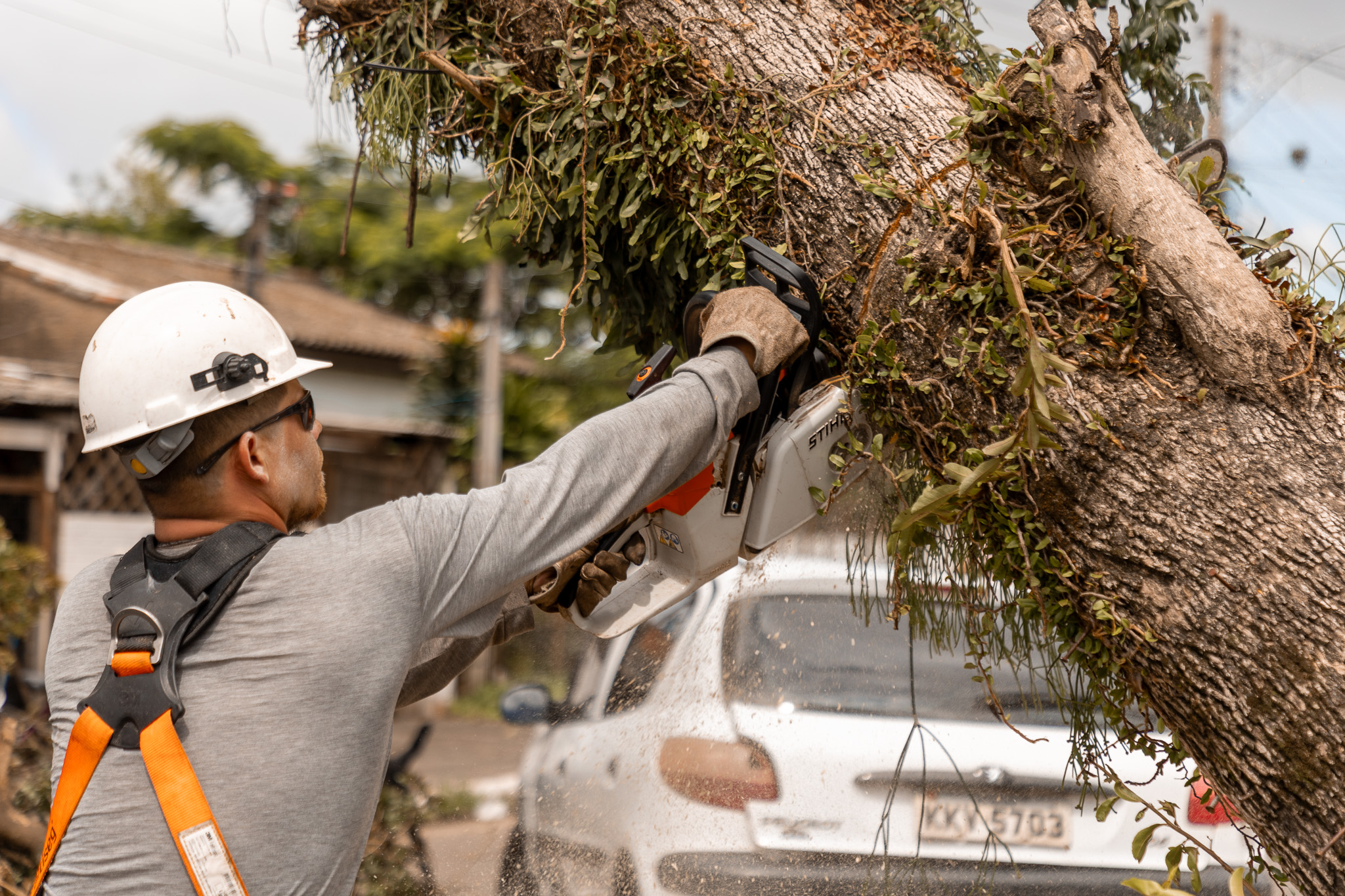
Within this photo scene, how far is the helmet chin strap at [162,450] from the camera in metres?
1.44

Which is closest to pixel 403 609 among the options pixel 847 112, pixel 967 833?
pixel 847 112

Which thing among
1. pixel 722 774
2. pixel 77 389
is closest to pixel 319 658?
pixel 722 774

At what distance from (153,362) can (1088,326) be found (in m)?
1.40

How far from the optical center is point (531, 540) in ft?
4.74

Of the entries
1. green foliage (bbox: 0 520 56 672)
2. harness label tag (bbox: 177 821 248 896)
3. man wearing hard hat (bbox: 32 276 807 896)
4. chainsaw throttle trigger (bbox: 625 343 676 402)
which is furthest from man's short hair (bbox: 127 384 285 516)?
green foliage (bbox: 0 520 56 672)

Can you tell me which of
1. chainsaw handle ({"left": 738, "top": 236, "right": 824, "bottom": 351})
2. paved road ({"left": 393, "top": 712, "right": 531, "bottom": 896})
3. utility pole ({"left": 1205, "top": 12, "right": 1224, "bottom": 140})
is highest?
utility pole ({"left": 1205, "top": 12, "right": 1224, "bottom": 140})

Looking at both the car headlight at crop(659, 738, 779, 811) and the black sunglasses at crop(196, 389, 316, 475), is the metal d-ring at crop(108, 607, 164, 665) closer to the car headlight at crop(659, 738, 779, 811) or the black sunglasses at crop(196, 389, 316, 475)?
the black sunglasses at crop(196, 389, 316, 475)

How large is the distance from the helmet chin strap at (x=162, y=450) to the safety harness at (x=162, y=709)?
0.56 ft

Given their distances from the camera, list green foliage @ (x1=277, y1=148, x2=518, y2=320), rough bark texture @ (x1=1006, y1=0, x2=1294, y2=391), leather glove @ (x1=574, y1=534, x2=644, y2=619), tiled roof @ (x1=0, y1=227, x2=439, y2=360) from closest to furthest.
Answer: rough bark texture @ (x1=1006, y1=0, x2=1294, y2=391) < leather glove @ (x1=574, y1=534, x2=644, y2=619) < tiled roof @ (x1=0, y1=227, x2=439, y2=360) < green foliage @ (x1=277, y1=148, x2=518, y2=320)

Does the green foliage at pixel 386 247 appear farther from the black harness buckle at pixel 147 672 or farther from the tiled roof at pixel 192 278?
the black harness buckle at pixel 147 672

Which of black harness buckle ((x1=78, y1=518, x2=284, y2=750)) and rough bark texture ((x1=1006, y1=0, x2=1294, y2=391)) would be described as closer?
black harness buckle ((x1=78, y1=518, x2=284, y2=750))

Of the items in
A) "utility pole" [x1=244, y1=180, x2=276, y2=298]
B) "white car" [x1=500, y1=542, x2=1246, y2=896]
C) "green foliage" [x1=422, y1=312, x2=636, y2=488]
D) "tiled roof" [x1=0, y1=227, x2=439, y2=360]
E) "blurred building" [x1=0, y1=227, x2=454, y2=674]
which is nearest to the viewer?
"white car" [x1=500, y1=542, x2=1246, y2=896]

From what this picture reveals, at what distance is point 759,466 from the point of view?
5.83ft

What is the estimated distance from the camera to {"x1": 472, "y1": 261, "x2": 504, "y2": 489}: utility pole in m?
10.8
